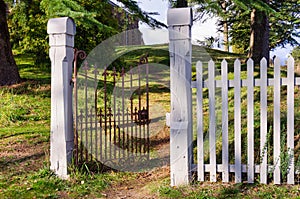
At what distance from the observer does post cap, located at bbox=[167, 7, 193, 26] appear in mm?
3910

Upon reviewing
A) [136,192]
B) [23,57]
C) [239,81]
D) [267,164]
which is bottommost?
[136,192]

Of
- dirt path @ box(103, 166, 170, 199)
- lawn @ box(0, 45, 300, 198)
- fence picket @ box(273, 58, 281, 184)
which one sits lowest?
dirt path @ box(103, 166, 170, 199)

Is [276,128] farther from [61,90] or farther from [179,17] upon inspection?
[61,90]

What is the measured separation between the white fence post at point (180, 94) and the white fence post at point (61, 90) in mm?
1320

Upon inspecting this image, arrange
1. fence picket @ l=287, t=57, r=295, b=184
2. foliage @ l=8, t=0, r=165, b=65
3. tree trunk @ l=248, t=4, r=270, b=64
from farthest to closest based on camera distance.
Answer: tree trunk @ l=248, t=4, r=270, b=64, foliage @ l=8, t=0, r=165, b=65, fence picket @ l=287, t=57, r=295, b=184

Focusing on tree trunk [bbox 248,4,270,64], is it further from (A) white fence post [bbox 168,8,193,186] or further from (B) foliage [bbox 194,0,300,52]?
(A) white fence post [bbox 168,8,193,186]

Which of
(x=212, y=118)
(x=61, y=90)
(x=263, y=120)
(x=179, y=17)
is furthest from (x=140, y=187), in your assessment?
(x=179, y=17)

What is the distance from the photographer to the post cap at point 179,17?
3.91 m

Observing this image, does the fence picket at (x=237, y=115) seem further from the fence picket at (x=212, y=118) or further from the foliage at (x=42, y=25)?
the foliage at (x=42, y=25)

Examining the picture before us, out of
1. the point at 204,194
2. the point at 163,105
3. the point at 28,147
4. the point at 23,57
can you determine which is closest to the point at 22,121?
the point at 28,147

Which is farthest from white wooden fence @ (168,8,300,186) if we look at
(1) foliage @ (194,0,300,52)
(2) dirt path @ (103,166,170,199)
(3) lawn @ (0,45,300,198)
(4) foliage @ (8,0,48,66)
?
(1) foliage @ (194,0,300,52)

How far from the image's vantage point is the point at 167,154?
18.4 feet

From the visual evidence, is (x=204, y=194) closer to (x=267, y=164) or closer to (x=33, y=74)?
(x=267, y=164)

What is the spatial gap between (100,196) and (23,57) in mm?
10891
